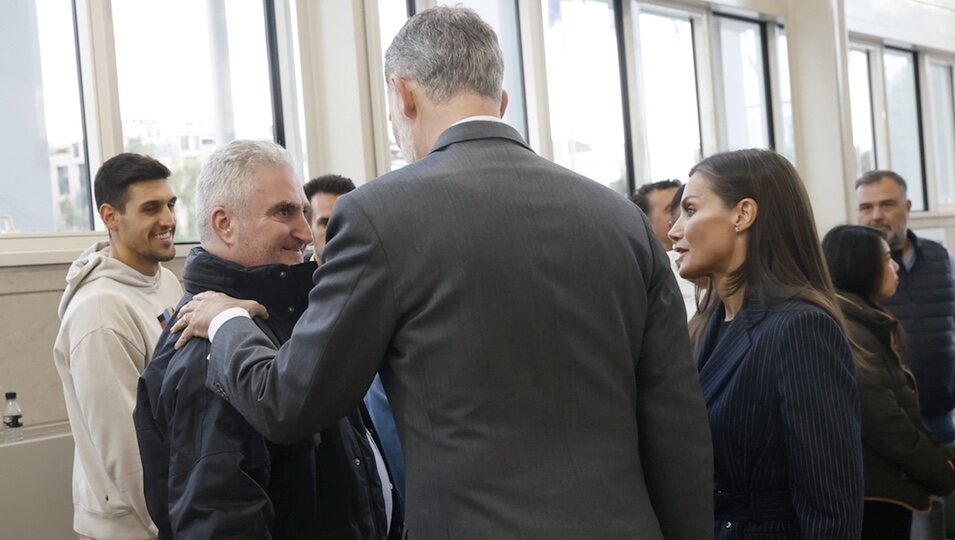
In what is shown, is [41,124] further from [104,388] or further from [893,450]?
[893,450]

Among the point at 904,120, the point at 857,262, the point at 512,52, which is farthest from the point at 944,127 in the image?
the point at 857,262

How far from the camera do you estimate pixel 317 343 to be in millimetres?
1478

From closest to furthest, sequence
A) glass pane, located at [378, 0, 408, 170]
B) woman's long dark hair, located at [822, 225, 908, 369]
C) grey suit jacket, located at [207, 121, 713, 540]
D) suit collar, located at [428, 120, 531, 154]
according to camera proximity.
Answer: grey suit jacket, located at [207, 121, 713, 540] → suit collar, located at [428, 120, 531, 154] → woman's long dark hair, located at [822, 225, 908, 369] → glass pane, located at [378, 0, 408, 170]

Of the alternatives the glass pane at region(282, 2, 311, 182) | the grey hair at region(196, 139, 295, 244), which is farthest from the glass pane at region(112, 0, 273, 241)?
the grey hair at region(196, 139, 295, 244)

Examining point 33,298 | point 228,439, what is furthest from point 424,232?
point 33,298

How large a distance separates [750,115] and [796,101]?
1.70 ft

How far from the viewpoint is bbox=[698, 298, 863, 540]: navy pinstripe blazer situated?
191 cm

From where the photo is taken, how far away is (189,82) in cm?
460

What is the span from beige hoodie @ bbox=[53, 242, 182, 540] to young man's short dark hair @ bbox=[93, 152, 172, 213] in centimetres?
27

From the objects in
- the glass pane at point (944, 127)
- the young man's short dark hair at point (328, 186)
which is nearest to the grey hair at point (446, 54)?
the young man's short dark hair at point (328, 186)

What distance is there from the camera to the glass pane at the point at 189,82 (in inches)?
171

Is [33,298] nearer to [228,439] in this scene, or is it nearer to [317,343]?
[228,439]

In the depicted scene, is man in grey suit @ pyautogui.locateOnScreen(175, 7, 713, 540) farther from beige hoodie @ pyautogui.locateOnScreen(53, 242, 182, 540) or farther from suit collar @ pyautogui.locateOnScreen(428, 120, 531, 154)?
beige hoodie @ pyautogui.locateOnScreen(53, 242, 182, 540)

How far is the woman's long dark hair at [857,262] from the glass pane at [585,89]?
3.36 metres
